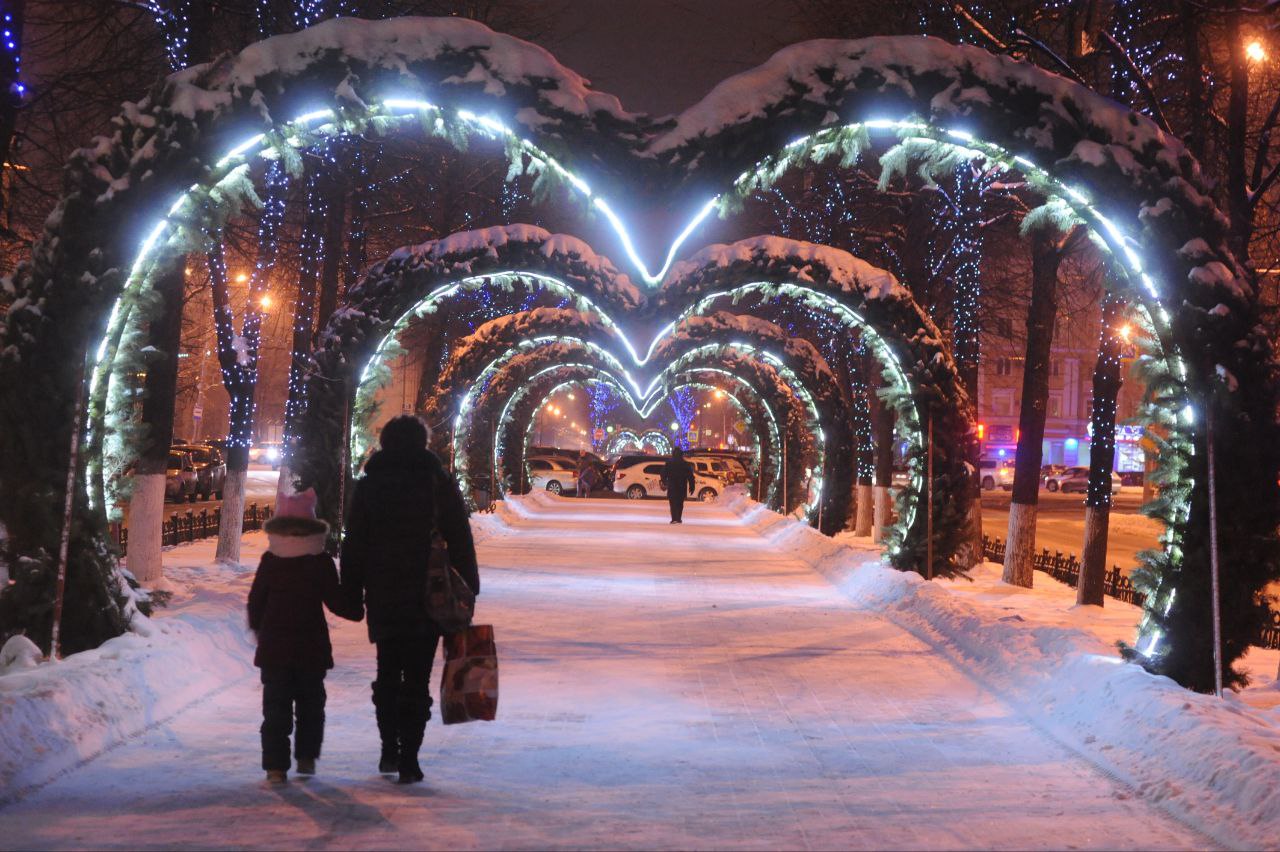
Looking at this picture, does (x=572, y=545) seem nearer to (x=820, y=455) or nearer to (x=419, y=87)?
(x=820, y=455)

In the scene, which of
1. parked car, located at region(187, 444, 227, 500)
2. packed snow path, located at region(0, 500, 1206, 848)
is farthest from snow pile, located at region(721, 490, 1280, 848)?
parked car, located at region(187, 444, 227, 500)

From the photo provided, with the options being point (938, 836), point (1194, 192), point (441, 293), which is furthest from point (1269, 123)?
point (441, 293)

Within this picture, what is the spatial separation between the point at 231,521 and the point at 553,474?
4067 centimetres

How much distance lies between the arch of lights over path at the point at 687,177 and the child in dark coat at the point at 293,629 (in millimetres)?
3409

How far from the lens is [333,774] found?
7332 millimetres

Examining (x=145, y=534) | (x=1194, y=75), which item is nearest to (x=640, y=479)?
(x=145, y=534)

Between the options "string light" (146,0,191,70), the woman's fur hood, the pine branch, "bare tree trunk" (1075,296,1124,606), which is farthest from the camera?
"bare tree trunk" (1075,296,1124,606)

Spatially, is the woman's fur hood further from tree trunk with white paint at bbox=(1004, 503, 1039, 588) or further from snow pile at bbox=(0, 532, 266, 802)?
tree trunk with white paint at bbox=(1004, 503, 1039, 588)

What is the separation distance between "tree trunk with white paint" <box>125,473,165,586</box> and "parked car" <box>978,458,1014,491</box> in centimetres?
6256

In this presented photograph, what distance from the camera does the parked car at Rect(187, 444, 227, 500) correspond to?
45.3 metres

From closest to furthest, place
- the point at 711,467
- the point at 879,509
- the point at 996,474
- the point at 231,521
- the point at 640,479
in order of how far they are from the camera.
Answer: the point at 231,521 < the point at 879,509 < the point at 640,479 < the point at 711,467 < the point at 996,474

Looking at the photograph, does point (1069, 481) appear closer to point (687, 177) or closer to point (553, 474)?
point (553, 474)

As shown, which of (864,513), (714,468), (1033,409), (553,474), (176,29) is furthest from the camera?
(714,468)

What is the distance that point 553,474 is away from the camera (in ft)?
195
